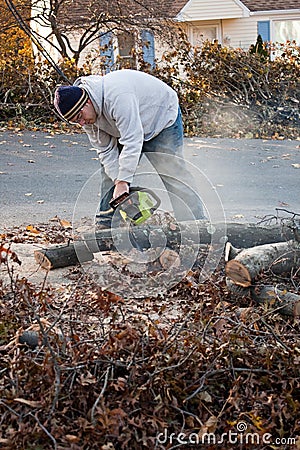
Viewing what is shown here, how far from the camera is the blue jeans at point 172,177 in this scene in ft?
15.4

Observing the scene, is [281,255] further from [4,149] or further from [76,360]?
[4,149]

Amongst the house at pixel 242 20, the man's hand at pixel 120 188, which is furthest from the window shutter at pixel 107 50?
the man's hand at pixel 120 188

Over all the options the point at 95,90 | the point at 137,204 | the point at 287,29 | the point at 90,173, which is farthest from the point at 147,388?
the point at 287,29

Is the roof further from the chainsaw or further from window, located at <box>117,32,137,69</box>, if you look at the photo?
the chainsaw

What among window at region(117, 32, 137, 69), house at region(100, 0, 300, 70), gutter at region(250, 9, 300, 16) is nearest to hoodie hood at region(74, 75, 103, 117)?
window at region(117, 32, 137, 69)

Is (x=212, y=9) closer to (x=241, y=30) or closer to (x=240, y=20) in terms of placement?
(x=240, y=20)

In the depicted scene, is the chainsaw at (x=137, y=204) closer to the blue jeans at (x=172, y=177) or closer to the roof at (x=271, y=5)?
the blue jeans at (x=172, y=177)

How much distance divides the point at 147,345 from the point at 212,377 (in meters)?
0.32

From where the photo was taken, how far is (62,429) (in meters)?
2.46

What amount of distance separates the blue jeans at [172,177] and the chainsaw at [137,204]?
425mm

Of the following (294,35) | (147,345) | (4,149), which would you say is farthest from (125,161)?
(294,35)

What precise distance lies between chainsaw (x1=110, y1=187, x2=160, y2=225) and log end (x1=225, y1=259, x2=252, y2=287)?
2.33 ft

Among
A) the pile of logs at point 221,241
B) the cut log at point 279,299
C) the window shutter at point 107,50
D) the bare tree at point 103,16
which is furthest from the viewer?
the window shutter at point 107,50

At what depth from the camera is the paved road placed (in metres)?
6.64
